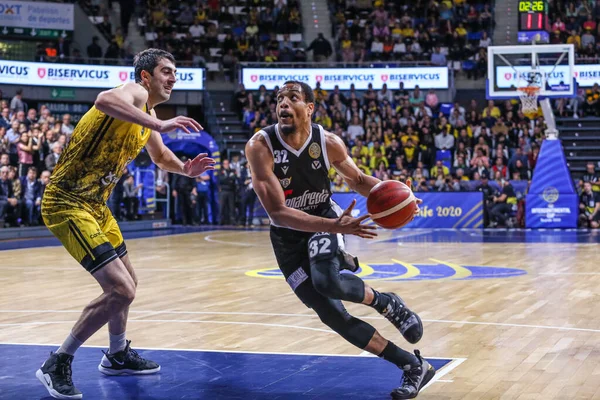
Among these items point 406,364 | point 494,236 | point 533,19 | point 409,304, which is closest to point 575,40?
point 533,19

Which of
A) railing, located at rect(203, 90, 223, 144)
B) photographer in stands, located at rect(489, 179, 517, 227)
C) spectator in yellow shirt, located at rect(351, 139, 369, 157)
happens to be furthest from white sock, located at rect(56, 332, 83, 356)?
railing, located at rect(203, 90, 223, 144)

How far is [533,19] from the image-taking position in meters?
20.7

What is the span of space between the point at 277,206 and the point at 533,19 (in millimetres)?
16724

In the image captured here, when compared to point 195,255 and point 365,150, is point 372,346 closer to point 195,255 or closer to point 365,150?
point 195,255

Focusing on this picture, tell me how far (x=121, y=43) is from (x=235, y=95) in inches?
175

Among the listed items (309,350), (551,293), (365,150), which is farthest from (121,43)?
(309,350)

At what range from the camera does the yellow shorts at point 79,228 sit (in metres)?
5.72

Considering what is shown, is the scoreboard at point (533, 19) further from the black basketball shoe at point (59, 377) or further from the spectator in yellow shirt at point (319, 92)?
the black basketball shoe at point (59, 377)

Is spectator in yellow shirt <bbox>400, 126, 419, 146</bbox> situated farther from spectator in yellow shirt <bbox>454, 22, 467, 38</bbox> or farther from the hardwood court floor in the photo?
the hardwood court floor

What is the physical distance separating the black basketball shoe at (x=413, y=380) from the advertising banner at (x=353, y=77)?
2389 centimetres

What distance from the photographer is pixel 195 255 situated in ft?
52.4

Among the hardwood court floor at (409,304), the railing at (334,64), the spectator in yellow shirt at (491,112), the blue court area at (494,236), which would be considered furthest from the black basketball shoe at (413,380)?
the railing at (334,64)

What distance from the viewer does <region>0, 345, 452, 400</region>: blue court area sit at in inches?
220

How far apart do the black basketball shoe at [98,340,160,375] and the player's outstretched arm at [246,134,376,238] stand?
149cm
